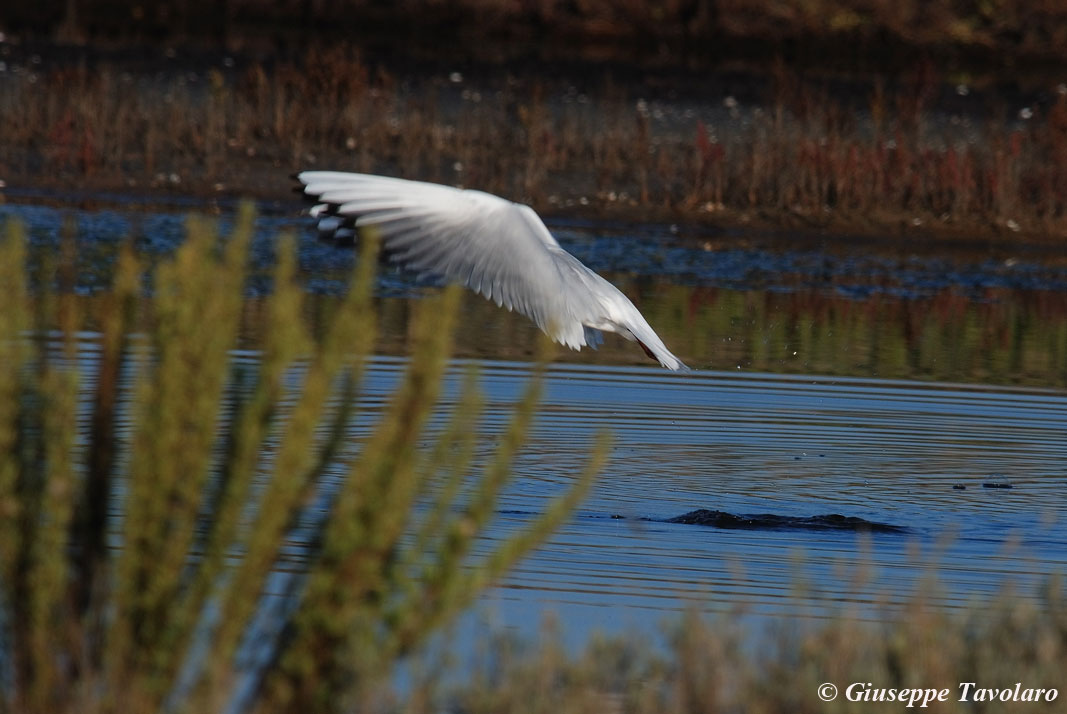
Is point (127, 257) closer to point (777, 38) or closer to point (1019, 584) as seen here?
point (1019, 584)

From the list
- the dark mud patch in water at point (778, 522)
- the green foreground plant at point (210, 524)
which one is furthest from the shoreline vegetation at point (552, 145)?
the green foreground plant at point (210, 524)

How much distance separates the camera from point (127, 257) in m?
4.34

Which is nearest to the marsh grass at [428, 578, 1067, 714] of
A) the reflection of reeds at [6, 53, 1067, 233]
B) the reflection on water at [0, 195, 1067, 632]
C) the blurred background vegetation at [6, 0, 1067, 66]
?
the reflection on water at [0, 195, 1067, 632]

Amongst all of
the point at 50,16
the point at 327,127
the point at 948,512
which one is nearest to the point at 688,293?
the point at 327,127

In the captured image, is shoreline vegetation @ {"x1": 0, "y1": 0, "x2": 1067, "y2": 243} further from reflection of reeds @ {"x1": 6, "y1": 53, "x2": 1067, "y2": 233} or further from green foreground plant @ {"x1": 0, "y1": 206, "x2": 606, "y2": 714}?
green foreground plant @ {"x1": 0, "y1": 206, "x2": 606, "y2": 714}

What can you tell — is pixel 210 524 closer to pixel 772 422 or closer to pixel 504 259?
pixel 504 259

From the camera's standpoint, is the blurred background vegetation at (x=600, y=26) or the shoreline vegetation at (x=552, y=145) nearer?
the shoreline vegetation at (x=552, y=145)

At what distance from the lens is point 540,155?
20781 millimetres

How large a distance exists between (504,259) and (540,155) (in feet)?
44.8

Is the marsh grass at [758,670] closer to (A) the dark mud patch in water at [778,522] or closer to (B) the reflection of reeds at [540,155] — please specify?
(A) the dark mud patch in water at [778,522]

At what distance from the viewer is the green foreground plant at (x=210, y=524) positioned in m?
4.18

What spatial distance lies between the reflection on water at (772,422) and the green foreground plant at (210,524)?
1.14 metres

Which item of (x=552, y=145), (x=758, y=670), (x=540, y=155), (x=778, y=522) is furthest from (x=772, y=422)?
(x=552, y=145)

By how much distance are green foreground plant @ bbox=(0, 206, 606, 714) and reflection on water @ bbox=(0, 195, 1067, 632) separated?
1.14 meters
